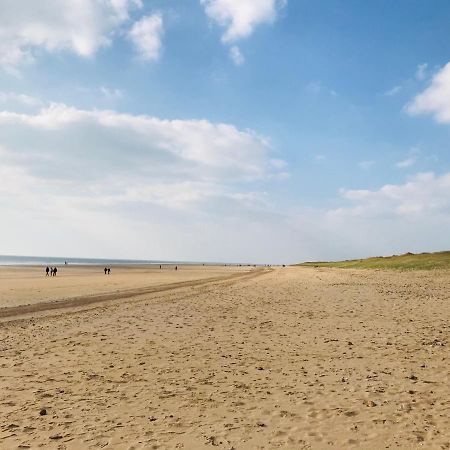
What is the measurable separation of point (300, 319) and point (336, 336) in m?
4.62

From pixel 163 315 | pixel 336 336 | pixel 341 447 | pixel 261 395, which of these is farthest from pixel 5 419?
pixel 163 315

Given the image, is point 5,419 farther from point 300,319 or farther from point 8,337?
point 300,319

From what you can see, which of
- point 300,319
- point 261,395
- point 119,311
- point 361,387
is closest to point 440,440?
point 361,387

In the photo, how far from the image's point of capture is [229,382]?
38.1 ft

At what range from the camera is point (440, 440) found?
7574mm

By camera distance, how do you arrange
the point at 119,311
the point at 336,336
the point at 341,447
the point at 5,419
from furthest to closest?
the point at 119,311 < the point at 336,336 < the point at 5,419 < the point at 341,447

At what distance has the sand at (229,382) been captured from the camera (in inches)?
321

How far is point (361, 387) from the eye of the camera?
35.7 ft

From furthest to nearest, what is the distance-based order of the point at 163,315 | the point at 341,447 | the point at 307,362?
the point at 163,315, the point at 307,362, the point at 341,447

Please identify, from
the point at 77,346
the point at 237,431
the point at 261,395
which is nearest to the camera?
the point at 237,431

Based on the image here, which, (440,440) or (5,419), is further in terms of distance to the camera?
(5,419)

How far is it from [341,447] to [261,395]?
3.22 meters

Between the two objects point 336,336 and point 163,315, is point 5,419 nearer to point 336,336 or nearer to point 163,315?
point 336,336

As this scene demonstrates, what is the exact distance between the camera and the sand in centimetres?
816
